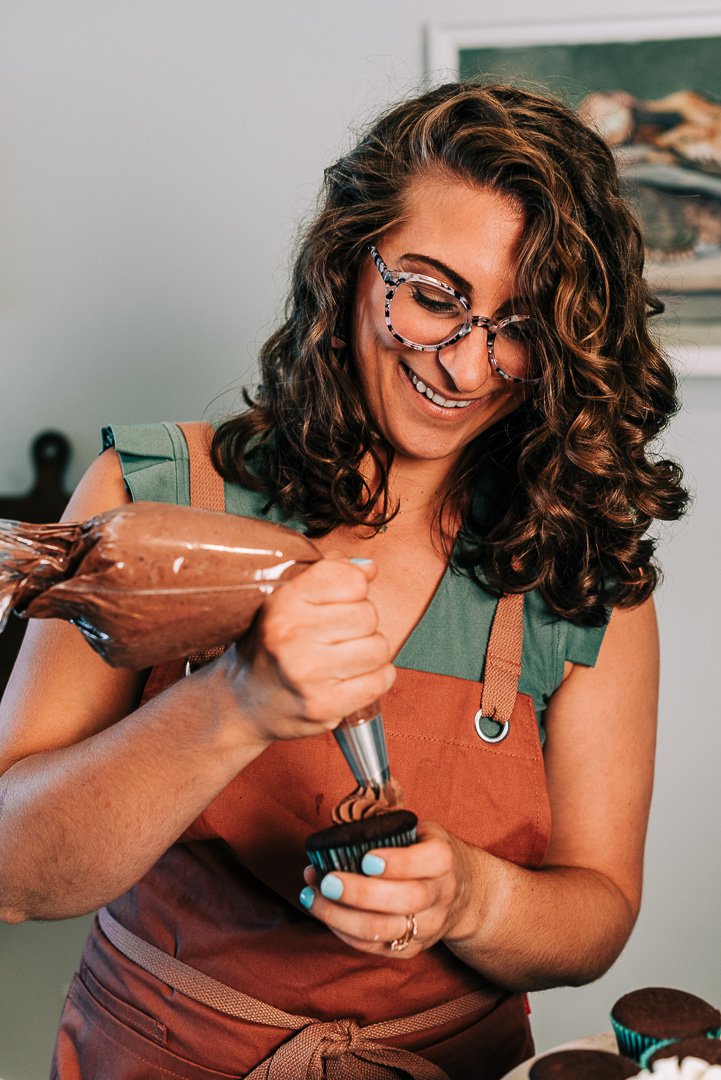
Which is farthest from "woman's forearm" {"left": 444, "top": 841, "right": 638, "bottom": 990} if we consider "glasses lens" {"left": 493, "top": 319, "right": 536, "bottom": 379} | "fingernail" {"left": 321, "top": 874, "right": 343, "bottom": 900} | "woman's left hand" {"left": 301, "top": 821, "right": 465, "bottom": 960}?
"glasses lens" {"left": 493, "top": 319, "right": 536, "bottom": 379}

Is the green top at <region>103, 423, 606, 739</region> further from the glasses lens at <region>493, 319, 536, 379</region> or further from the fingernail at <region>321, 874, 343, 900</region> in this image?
the fingernail at <region>321, 874, 343, 900</region>

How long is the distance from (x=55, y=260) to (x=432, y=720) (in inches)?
54.6

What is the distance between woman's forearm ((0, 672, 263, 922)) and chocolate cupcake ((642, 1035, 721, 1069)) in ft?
1.35

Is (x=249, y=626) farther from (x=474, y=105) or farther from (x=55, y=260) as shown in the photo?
(x=55, y=260)

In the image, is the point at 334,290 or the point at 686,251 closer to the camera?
the point at 334,290

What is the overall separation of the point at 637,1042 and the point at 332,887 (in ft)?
0.97

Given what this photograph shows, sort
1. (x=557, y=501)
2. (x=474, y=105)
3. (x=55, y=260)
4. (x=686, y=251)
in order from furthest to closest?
(x=55, y=260), (x=686, y=251), (x=557, y=501), (x=474, y=105)

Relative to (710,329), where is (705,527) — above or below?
below

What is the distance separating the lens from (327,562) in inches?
35.6

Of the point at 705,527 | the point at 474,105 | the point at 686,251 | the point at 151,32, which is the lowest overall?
the point at 705,527

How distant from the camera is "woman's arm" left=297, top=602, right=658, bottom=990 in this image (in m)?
1.03

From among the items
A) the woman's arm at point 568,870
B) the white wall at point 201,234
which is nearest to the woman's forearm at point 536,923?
the woman's arm at point 568,870

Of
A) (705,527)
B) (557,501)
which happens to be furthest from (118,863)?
(705,527)

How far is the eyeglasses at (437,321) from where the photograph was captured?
1276 millimetres
